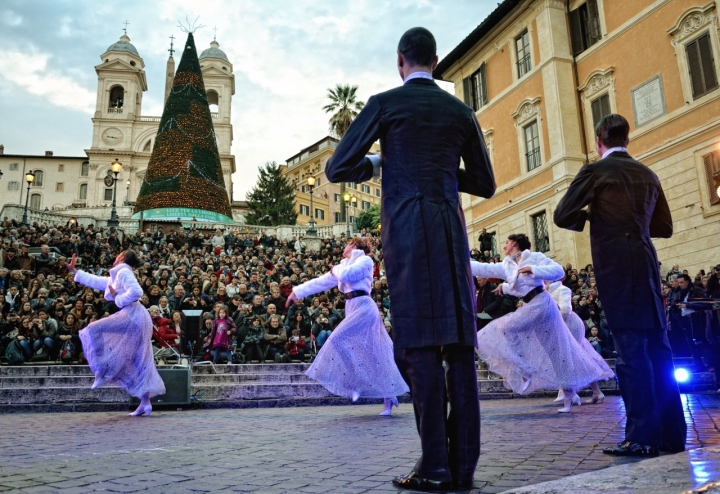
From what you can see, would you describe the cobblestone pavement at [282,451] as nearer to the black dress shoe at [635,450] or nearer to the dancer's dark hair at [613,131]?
the black dress shoe at [635,450]

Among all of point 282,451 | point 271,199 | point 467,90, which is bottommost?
point 282,451

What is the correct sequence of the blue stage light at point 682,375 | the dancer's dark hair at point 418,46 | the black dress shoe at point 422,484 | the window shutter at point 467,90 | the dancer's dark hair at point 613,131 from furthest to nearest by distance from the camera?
the window shutter at point 467,90 < the blue stage light at point 682,375 < the dancer's dark hair at point 613,131 < the dancer's dark hair at point 418,46 < the black dress shoe at point 422,484

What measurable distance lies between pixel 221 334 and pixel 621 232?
1119 cm

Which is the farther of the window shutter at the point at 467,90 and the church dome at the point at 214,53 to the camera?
the church dome at the point at 214,53

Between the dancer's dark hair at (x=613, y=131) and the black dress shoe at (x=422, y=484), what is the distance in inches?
116

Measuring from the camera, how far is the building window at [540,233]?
25625 mm

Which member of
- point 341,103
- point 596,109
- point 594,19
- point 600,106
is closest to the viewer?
point 600,106

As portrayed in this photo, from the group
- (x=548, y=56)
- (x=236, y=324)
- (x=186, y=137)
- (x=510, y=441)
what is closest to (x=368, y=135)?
(x=510, y=441)

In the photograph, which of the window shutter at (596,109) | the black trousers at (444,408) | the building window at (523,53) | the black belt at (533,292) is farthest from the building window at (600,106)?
the black trousers at (444,408)

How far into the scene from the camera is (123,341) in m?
8.53

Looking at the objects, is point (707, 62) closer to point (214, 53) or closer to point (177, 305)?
point (177, 305)

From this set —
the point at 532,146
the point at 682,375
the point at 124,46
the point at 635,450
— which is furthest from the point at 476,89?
the point at 124,46

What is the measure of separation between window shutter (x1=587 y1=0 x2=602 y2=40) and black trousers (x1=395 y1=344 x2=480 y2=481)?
25242mm

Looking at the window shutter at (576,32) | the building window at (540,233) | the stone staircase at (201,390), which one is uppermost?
the window shutter at (576,32)
